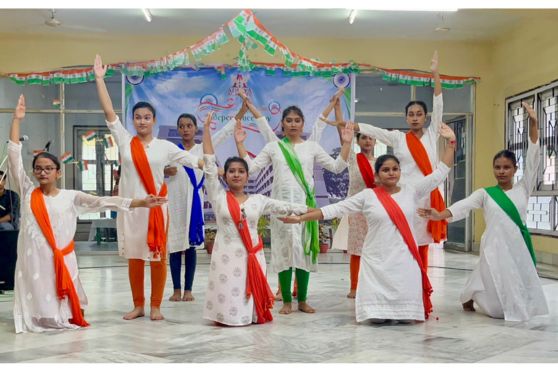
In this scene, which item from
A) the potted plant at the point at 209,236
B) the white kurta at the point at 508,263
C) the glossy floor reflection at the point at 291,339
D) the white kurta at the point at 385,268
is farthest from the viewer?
the potted plant at the point at 209,236

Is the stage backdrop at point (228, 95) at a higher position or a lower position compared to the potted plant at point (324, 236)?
higher

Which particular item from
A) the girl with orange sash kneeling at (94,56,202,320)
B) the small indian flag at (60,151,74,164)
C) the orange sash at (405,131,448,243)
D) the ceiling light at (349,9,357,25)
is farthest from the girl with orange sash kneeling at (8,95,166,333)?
the ceiling light at (349,9,357,25)

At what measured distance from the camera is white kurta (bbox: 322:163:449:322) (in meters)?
4.18

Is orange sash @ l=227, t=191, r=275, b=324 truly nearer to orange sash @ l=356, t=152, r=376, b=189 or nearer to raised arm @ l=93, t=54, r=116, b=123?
raised arm @ l=93, t=54, r=116, b=123

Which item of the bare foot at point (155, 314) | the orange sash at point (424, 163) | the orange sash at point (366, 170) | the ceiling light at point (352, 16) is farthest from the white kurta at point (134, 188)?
the ceiling light at point (352, 16)

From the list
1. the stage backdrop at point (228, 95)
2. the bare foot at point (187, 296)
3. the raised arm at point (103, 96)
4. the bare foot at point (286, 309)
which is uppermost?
the stage backdrop at point (228, 95)

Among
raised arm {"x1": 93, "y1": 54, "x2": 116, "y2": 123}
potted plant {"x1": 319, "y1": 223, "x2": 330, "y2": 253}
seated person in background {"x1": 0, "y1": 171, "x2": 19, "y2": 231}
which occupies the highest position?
raised arm {"x1": 93, "y1": 54, "x2": 116, "y2": 123}

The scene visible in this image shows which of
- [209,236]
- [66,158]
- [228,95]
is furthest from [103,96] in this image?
[66,158]

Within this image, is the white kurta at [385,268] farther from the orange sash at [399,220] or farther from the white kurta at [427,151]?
the white kurta at [427,151]

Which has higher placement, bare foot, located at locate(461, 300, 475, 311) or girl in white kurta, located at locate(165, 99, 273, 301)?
girl in white kurta, located at locate(165, 99, 273, 301)

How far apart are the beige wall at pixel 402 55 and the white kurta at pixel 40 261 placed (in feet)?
19.6

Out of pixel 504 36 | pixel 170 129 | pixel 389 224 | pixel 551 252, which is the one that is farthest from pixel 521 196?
pixel 504 36

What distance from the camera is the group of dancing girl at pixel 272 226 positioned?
4.08m

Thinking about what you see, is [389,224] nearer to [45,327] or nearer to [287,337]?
[287,337]
